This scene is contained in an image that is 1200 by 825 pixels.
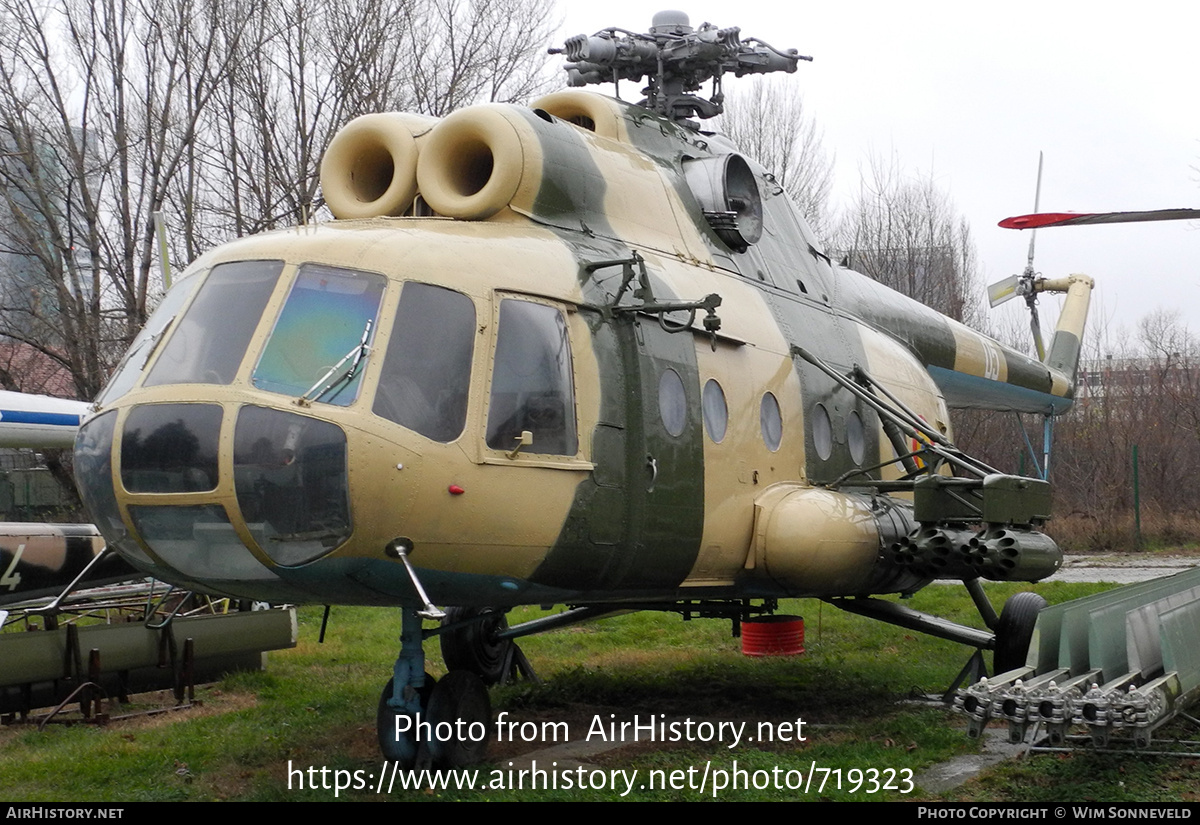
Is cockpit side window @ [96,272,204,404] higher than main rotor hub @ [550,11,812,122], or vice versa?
main rotor hub @ [550,11,812,122]

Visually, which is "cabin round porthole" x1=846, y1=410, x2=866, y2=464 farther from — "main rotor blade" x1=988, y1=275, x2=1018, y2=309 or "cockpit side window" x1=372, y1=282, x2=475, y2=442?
"main rotor blade" x1=988, y1=275, x2=1018, y2=309

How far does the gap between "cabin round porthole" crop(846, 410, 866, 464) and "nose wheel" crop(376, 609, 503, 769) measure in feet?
11.8

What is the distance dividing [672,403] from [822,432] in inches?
80.0

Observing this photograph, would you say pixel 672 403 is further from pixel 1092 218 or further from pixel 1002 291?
pixel 1002 291

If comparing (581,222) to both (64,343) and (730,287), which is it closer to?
(730,287)

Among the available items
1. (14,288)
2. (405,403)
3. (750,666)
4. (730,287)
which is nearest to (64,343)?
(14,288)

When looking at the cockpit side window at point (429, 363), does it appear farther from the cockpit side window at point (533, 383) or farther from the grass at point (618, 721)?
the grass at point (618, 721)

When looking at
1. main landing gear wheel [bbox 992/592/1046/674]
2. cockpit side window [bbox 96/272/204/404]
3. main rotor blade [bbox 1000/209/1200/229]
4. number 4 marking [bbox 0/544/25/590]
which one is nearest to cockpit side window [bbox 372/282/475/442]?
cockpit side window [bbox 96/272/204/404]

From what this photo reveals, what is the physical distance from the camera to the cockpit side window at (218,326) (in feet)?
19.2

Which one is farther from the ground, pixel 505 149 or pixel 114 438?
pixel 505 149

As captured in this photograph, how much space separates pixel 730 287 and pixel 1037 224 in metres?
6.50

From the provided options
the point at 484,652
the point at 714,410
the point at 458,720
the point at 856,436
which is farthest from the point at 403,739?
the point at 856,436

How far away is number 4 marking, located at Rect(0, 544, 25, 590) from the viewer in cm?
984

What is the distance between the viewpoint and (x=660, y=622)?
50.8ft
